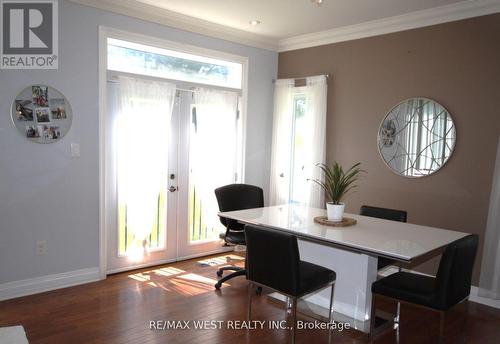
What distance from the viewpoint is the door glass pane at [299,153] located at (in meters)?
5.14

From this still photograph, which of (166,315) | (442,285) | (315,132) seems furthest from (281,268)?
(315,132)

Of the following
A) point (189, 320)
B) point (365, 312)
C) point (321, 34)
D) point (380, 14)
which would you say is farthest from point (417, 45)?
point (189, 320)

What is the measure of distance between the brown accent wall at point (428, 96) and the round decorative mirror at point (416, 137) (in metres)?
0.07

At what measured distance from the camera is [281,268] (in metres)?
2.70

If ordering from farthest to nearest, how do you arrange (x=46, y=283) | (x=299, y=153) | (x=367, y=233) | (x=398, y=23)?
(x=299, y=153)
(x=398, y=23)
(x=46, y=283)
(x=367, y=233)

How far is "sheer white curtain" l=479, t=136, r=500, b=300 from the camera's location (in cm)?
357

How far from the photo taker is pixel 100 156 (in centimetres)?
395

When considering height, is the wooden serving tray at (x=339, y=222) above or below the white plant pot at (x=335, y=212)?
below

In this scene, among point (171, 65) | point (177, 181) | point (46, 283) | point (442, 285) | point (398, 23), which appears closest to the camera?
point (442, 285)

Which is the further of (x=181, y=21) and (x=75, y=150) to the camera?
(x=181, y=21)

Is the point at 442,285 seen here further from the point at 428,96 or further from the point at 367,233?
the point at 428,96

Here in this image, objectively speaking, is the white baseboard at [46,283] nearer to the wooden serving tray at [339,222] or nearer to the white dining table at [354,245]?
the white dining table at [354,245]

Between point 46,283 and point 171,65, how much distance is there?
8.38ft

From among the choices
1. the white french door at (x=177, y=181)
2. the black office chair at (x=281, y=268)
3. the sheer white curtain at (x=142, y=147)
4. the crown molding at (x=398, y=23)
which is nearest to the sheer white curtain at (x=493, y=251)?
the crown molding at (x=398, y=23)
